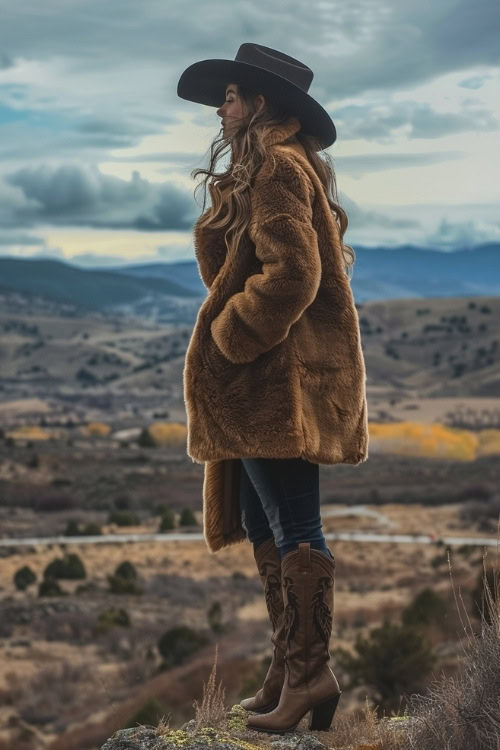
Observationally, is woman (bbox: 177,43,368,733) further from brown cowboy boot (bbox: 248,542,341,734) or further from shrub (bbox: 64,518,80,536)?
shrub (bbox: 64,518,80,536)

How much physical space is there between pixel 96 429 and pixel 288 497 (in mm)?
74159

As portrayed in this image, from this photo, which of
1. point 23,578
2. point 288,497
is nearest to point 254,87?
point 288,497

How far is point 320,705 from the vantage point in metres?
3.81

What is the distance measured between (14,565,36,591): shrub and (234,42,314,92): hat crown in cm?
2691

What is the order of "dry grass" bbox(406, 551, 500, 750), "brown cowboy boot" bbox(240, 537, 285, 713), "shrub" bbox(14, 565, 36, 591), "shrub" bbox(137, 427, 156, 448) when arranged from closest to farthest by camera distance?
1. "dry grass" bbox(406, 551, 500, 750)
2. "brown cowboy boot" bbox(240, 537, 285, 713)
3. "shrub" bbox(14, 565, 36, 591)
4. "shrub" bbox(137, 427, 156, 448)

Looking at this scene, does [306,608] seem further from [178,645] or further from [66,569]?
[66,569]

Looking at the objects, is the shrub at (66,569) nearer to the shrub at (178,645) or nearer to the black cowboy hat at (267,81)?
the shrub at (178,645)

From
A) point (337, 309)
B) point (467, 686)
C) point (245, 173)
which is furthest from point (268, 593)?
point (245, 173)

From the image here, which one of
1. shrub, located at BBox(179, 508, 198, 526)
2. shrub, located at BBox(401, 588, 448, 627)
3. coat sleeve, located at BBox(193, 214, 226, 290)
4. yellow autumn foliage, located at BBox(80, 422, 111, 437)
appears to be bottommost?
shrub, located at BBox(401, 588, 448, 627)

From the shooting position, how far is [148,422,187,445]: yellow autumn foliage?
70.2m

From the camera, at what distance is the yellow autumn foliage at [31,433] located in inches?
2820

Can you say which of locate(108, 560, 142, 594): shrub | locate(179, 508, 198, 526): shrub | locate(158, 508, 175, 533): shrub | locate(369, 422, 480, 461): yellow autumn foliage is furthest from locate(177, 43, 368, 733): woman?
locate(369, 422, 480, 461): yellow autumn foliage

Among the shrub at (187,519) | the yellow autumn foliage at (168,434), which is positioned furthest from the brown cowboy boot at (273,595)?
the yellow autumn foliage at (168,434)

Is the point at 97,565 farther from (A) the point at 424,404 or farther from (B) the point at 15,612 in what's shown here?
(A) the point at 424,404
